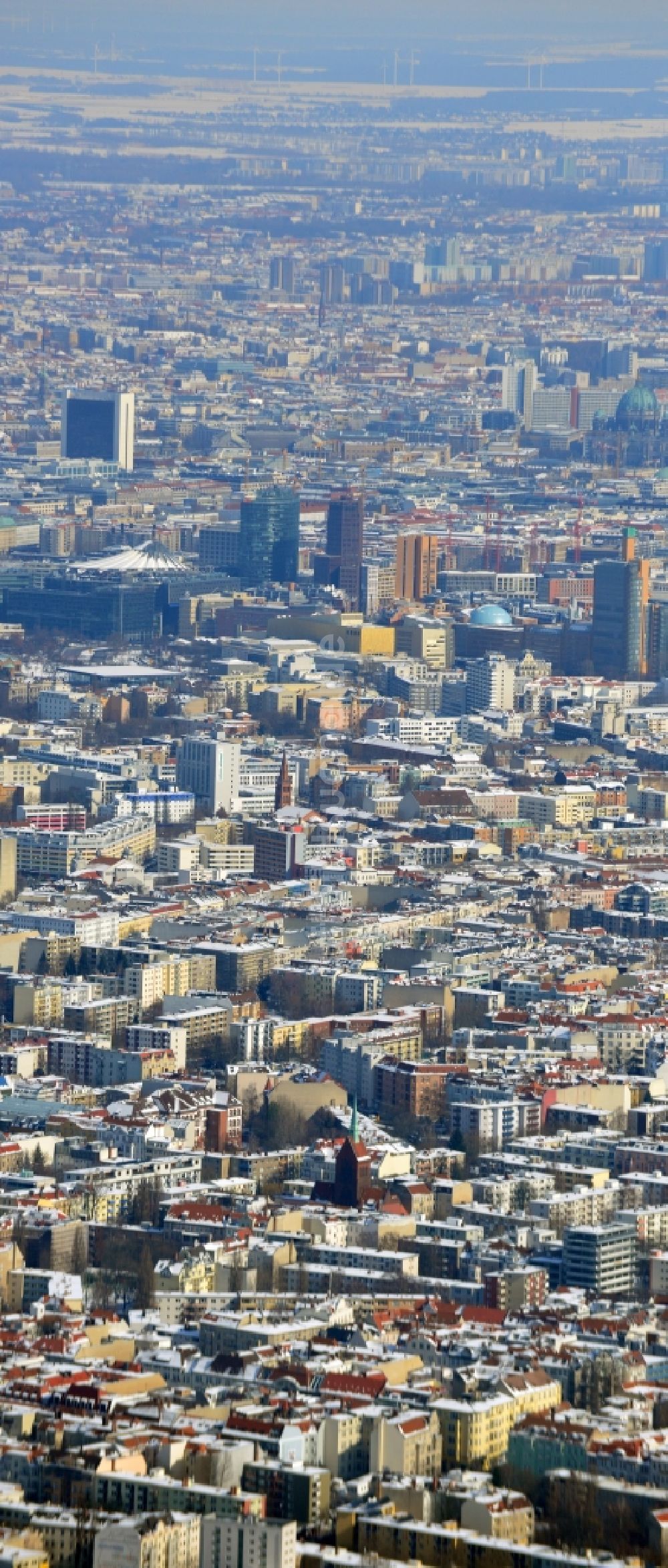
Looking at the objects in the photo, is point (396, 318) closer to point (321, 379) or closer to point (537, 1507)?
point (321, 379)

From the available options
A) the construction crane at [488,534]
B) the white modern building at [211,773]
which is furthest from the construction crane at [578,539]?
the white modern building at [211,773]

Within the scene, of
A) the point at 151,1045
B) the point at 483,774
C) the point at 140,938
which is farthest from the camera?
the point at 483,774

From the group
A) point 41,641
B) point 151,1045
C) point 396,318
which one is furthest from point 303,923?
point 396,318

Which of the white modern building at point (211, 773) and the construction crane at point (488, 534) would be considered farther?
the construction crane at point (488, 534)

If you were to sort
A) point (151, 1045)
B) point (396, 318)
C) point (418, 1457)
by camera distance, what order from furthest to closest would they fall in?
point (396, 318) → point (151, 1045) → point (418, 1457)

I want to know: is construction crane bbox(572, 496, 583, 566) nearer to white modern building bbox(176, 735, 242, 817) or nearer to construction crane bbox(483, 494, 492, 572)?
construction crane bbox(483, 494, 492, 572)

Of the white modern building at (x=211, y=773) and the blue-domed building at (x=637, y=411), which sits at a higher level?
the blue-domed building at (x=637, y=411)

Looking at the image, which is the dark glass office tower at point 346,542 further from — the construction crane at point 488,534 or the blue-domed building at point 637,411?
the blue-domed building at point 637,411
